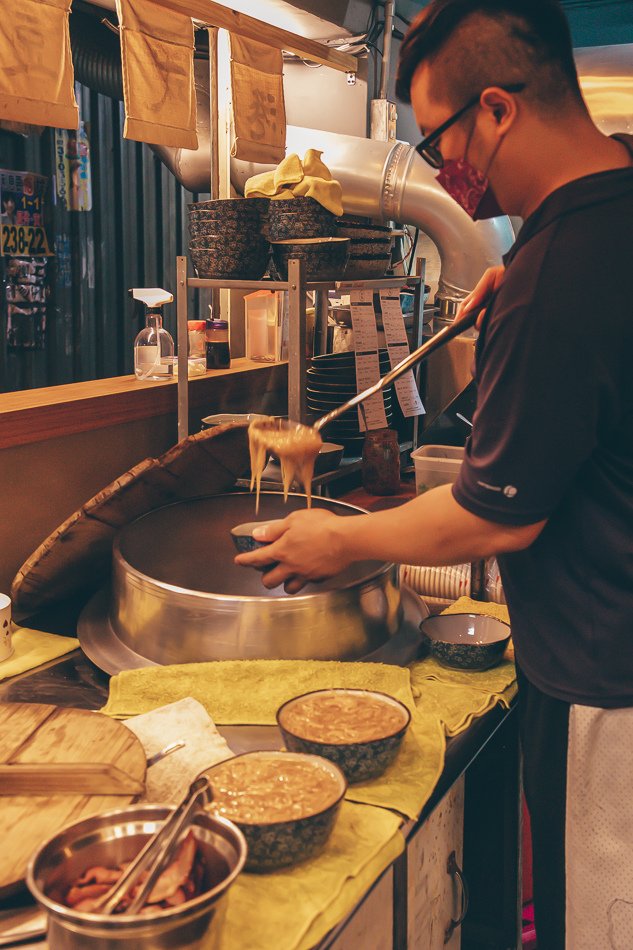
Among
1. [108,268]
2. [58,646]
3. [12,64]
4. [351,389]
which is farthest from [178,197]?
[58,646]

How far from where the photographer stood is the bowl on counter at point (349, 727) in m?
1.39

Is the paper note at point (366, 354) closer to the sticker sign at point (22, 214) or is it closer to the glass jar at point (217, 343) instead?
the glass jar at point (217, 343)

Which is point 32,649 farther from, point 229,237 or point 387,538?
point 229,237


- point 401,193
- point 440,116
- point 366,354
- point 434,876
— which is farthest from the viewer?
point 401,193

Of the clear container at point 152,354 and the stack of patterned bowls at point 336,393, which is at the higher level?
the clear container at point 152,354

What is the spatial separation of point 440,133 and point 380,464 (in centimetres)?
181

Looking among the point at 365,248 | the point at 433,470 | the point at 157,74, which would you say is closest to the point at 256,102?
the point at 157,74

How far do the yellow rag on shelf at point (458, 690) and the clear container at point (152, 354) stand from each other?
130cm

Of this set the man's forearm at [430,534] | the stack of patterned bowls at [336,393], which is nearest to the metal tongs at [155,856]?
the man's forearm at [430,534]

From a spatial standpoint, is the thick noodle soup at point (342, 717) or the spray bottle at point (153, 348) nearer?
the thick noodle soup at point (342, 717)

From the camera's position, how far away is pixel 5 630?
6.12ft

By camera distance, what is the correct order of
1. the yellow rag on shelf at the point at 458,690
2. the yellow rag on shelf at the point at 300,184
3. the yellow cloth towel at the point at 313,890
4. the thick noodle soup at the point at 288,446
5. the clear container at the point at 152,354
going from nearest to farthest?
the yellow cloth towel at the point at 313,890 < the yellow rag on shelf at the point at 458,690 < the thick noodle soup at the point at 288,446 < the yellow rag on shelf at the point at 300,184 < the clear container at the point at 152,354

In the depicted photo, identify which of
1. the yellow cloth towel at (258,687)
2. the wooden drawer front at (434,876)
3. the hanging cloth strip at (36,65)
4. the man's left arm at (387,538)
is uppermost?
the hanging cloth strip at (36,65)

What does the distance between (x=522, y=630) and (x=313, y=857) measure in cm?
48
